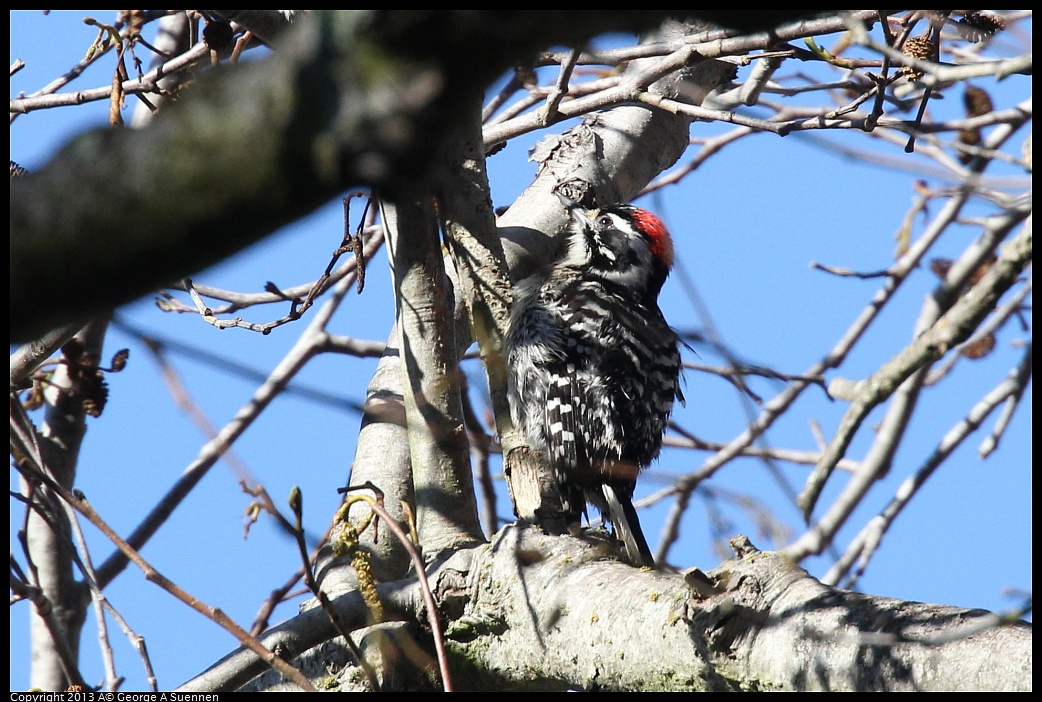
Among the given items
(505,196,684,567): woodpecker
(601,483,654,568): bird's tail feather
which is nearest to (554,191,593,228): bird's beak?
(505,196,684,567): woodpecker

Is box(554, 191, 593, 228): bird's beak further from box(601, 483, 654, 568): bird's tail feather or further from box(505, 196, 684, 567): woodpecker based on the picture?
box(601, 483, 654, 568): bird's tail feather

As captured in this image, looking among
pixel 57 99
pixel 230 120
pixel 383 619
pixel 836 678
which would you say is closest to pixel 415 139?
pixel 230 120

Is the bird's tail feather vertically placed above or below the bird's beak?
below

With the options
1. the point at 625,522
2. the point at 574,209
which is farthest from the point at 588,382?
the point at 574,209

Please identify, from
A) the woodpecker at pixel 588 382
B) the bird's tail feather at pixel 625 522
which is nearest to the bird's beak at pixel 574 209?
the woodpecker at pixel 588 382

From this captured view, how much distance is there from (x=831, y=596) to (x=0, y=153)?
6.34 ft

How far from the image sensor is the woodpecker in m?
4.62

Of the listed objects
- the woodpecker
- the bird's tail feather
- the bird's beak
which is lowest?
the bird's tail feather

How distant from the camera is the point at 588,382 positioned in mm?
4719

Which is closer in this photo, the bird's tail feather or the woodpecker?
the bird's tail feather

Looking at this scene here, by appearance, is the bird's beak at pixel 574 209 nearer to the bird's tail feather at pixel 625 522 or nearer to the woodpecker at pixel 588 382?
the woodpecker at pixel 588 382

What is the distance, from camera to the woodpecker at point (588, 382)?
15.2ft

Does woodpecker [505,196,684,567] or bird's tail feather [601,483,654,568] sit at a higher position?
woodpecker [505,196,684,567]

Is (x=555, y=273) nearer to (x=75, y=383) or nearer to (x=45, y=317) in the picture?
(x=75, y=383)
